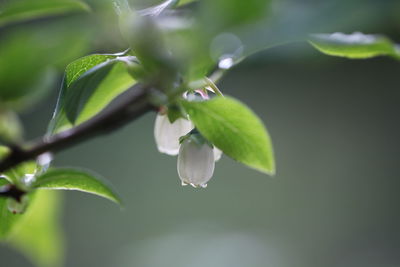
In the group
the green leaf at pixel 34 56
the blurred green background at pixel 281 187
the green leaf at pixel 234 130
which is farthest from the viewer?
the blurred green background at pixel 281 187

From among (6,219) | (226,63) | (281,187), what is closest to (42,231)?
(6,219)

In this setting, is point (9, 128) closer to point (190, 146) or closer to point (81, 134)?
point (81, 134)

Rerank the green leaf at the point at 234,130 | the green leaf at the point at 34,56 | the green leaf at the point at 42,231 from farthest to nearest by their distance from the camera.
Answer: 1. the green leaf at the point at 42,231
2. the green leaf at the point at 234,130
3. the green leaf at the point at 34,56

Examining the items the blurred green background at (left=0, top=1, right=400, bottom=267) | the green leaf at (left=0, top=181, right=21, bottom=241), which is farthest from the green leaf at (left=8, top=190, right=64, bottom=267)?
the blurred green background at (left=0, top=1, right=400, bottom=267)

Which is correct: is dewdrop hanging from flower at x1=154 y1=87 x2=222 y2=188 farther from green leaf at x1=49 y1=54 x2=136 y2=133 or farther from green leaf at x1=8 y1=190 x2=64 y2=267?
green leaf at x1=8 y1=190 x2=64 y2=267

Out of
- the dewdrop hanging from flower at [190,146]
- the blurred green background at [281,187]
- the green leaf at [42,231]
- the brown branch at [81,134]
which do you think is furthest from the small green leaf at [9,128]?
the blurred green background at [281,187]

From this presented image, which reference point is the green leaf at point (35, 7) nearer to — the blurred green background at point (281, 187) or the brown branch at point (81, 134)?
the brown branch at point (81, 134)

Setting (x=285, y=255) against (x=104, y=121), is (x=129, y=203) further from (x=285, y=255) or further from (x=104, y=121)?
(x=104, y=121)
